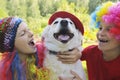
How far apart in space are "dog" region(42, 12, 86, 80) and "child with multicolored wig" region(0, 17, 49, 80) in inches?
2.7

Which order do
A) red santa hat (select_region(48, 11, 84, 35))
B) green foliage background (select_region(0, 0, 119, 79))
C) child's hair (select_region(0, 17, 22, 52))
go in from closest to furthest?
child's hair (select_region(0, 17, 22, 52)) → red santa hat (select_region(48, 11, 84, 35)) → green foliage background (select_region(0, 0, 119, 79))

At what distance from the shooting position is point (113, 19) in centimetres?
172

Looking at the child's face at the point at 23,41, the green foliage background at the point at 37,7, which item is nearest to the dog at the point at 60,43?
the child's face at the point at 23,41

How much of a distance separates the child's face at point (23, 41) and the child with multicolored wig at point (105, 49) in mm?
194

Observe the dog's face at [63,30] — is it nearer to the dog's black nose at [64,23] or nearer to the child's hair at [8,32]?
the dog's black nose at [64,23]

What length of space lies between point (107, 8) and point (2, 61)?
71 centimetres

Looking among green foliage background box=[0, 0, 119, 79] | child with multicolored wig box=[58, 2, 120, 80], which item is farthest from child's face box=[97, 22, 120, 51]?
green foliage background box=[0, 0, 119, 79]

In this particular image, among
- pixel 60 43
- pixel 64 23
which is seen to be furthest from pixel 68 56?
pixel 64 23

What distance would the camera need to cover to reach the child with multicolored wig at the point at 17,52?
1.71 meters

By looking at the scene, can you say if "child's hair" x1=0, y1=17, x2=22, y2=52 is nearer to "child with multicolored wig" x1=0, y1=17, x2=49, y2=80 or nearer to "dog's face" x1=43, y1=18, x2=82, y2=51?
"child with multicolored wig" x1=0, y1=17, x2=49, y2=80

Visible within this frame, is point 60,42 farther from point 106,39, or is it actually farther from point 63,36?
point 106,39

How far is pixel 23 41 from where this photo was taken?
173 centimetres

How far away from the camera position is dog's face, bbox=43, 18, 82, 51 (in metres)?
1.75

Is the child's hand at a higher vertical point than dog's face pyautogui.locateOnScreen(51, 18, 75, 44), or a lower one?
lower
